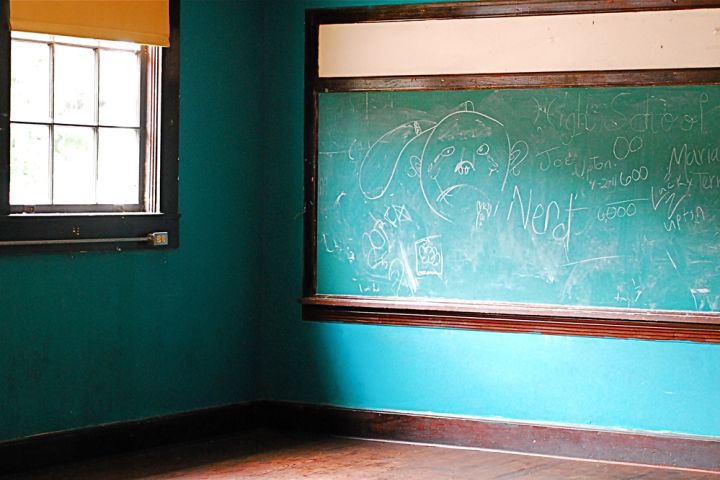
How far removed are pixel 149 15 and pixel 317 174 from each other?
1.23m

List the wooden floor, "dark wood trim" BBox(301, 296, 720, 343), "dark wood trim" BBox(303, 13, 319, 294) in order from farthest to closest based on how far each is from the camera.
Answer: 1. "dark wood trim" BBox(303, 13, 319, 294)
2. "dark wood trim" BBox(301, 296, 720, 343)
3. the wooden floor

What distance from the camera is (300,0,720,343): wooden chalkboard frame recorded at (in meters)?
5.43

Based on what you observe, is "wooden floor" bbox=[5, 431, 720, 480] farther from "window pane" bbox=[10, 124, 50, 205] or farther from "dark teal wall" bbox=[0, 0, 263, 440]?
"window pane" bbox=[10, 124, 50, 205]

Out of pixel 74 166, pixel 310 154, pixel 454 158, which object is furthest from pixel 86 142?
pixel 454 158

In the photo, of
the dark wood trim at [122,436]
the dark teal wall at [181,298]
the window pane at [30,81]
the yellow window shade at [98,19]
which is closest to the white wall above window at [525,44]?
the dark teal wall at [181,298]

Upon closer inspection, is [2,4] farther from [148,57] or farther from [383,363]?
[383,363]

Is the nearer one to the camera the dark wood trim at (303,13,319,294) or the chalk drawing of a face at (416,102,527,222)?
the chalk drawing of a face at (416,102,527,222)

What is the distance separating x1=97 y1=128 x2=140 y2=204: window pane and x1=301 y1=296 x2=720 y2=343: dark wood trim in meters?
1.15

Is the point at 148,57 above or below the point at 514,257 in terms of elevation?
above

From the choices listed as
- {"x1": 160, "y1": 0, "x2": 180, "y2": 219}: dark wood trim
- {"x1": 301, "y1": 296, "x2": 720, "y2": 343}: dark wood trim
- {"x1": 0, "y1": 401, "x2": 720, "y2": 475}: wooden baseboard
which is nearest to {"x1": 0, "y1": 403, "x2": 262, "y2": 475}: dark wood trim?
{"x1": 0, "y1": 401, "x2": 720, "y2": 475}: wooden baseboard

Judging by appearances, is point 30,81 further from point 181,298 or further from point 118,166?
point 181,298

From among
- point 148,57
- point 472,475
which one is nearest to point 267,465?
point 472,475

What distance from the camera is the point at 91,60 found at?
5387mm

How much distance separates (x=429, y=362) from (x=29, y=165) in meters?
2.24
